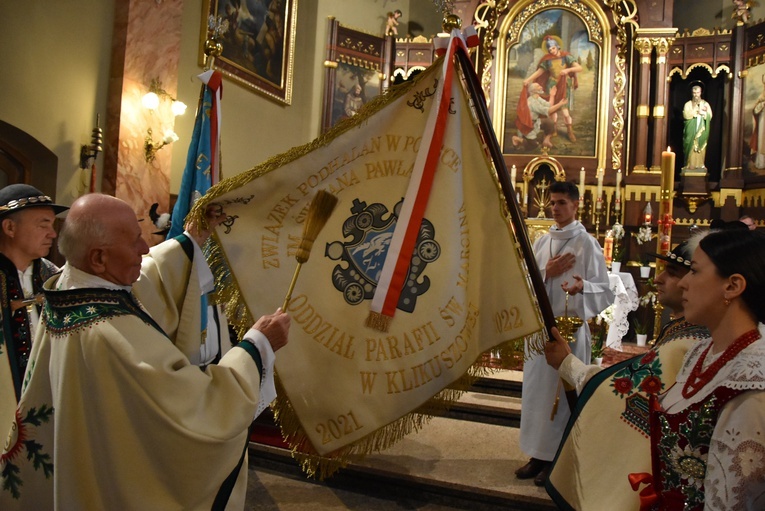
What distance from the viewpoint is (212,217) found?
260cm

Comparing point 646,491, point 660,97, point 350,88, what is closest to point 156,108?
point 350,88

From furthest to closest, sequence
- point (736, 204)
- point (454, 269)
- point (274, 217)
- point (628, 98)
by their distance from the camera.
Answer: point (628, 98) < point (736, 204) < point (274, 217) < point (454, 269)

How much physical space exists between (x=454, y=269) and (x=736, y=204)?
345 inches

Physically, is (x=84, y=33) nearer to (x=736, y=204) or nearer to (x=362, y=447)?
(x=362, y=447)

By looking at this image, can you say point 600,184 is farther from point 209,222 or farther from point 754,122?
point 209,222

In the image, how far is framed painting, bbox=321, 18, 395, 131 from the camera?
11039 millimetres

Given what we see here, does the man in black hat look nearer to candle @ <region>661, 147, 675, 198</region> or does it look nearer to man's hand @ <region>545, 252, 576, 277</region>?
man's hand @ <region>545, 252, 576, 277</region>

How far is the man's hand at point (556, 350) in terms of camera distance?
2.41m

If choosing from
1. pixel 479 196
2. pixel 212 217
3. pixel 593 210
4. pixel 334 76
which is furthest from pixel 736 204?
pixel 212 217

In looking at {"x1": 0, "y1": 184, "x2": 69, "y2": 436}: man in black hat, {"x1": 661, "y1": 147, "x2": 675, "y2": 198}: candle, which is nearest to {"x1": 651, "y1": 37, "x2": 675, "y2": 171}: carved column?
{"x1": 661, "y1": 147, "x2": 675, "y2": 198}: candle

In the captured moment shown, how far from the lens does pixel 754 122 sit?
966 centimetres

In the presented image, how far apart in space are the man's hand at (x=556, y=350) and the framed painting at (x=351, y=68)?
29.6 feet

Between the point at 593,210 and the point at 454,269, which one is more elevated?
the point at 593,210

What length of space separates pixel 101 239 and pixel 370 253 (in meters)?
1.06
